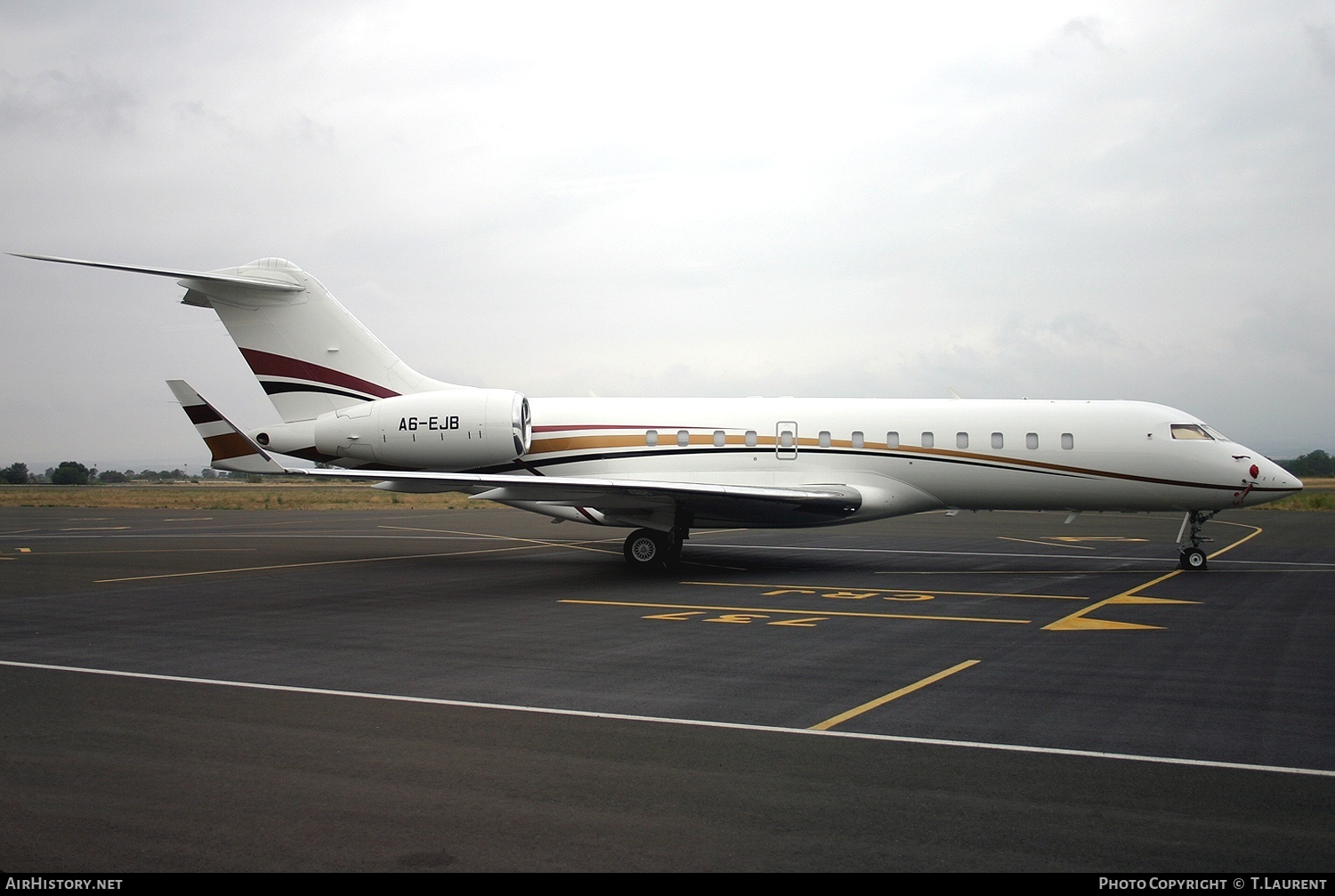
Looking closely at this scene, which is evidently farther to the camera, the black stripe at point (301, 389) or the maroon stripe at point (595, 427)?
the maroon stripe at point (595, 427)

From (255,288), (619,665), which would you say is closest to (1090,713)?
(619,665)

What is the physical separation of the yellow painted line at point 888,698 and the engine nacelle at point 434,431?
447 inches

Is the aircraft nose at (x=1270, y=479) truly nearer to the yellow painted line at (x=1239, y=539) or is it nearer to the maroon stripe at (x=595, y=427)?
the yellow painted line at (x=1239, y=539)

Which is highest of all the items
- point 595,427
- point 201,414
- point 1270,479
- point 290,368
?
point 290,368

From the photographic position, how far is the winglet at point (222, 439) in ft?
57.7

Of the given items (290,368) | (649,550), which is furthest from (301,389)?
(649,550)

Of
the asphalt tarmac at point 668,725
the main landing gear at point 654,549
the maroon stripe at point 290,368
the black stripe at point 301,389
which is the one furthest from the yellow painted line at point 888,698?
the maroon stripe at point 290,368

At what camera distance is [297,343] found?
20109mm

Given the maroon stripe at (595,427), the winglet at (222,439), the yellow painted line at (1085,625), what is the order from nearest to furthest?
the yellow painted line at (1085,625), the winglet at (222,439), the maroon stripe at (595,427)

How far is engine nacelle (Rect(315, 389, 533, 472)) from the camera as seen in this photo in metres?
19.2

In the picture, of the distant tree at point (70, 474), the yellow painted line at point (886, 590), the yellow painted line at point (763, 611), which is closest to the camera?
the yellow painted line at point (763, 611)

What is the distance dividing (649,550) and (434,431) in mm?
4783

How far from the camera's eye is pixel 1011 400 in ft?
65.6

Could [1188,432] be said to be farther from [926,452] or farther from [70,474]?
[70,474]
